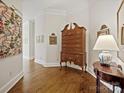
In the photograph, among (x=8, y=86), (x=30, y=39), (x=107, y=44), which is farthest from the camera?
(x=30, y=39)

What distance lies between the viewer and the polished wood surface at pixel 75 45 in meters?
6.07

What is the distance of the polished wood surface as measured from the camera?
607 cm

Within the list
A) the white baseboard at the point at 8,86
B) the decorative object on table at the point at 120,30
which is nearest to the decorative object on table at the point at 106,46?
the decorative object on table at the point at 120,30

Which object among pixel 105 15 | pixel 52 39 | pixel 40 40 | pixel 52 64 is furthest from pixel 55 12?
pixel 105 15

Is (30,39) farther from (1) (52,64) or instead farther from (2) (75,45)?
(2) (75,45)

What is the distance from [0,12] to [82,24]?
4.24 m

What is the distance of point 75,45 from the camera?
6.40 metres

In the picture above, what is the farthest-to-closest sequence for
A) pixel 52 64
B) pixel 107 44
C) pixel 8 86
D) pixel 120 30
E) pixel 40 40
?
pixel 40 40
pixel 52 64
pixel 8 86
pixel 120 30
pixel 107 44

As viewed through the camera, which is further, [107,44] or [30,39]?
[30,39]

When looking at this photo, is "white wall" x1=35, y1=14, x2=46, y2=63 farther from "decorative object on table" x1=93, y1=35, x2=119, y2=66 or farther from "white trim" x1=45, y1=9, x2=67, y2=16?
"decorative object on table" x1=93, y1=35, x2=119, y2=66

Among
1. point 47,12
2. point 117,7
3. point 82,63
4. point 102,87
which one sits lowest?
point 102,87

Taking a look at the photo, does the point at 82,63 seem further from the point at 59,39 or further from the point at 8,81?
the point at 8,81

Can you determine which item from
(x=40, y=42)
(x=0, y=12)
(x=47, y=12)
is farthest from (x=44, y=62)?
(x=0, y=12)

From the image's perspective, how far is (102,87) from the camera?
4160 mm
